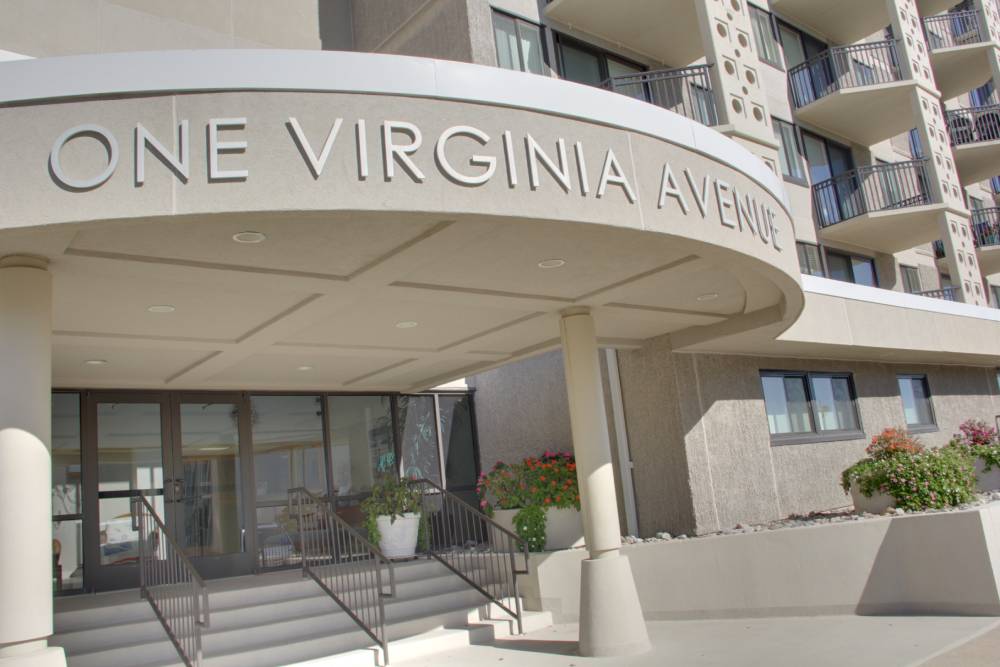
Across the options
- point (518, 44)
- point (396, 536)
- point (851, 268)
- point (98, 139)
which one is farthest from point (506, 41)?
point (851, 268)

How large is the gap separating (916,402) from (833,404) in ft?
12.5

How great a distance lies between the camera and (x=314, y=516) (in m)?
12.6

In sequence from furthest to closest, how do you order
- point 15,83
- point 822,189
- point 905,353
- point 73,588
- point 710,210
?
point 822,189, point 905,353, point 73,588, point 710,210, point 15,83

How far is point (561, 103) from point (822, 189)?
42.7ft

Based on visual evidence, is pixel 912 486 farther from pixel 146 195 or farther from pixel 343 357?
pixel 146 195

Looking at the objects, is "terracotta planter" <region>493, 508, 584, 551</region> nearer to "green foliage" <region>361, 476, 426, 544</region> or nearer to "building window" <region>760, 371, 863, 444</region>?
"green foliage" <region>361, 476, 426, 544</region>

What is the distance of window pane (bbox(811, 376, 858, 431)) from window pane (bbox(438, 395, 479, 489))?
6.13 metres

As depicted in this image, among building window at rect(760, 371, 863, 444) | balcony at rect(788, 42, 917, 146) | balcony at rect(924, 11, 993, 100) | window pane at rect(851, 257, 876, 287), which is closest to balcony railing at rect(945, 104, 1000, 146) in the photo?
balcony at rect(924, 11, 993, 100)

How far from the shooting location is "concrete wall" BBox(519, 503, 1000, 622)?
871cm

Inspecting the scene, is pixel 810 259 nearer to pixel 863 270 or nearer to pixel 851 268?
pixel 851 268

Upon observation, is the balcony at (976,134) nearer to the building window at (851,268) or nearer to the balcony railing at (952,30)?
the balcony railing at (952,30)

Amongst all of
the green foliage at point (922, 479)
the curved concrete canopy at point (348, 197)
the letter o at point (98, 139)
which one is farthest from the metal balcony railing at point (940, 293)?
the letter o at point (98, 139)

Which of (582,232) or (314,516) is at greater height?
(582,232)

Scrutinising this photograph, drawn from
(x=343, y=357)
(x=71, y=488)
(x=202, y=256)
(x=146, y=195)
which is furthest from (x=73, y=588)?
(x=146, y=195)
